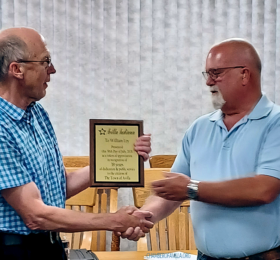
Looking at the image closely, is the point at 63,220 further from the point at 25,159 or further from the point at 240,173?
the point at 240,173

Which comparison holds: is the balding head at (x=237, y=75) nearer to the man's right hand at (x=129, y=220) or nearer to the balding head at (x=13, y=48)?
the man's right hand at (x=129, y=220)

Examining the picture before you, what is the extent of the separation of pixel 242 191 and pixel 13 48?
3.37ft

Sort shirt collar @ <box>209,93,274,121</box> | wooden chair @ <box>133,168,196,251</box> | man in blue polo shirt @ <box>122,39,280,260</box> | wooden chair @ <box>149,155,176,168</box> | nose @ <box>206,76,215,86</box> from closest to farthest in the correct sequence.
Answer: man in blue polo shirt @ <box>122,39,280,260</box>
shirt collar @ <box>209,93,274,121</box>
nose @ <box>206,76,215,86</box>
wooden chair @ <box>133,168,196,251</box>
wooden chair @ <box>149,155,176,168</box>

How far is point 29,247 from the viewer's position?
4.78ft

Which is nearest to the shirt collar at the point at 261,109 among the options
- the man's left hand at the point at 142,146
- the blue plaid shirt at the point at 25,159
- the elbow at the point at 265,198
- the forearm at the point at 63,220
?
the elbow at the point at 265,198

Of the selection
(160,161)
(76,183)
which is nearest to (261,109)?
(76,183)

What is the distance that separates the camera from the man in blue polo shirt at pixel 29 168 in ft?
4.66

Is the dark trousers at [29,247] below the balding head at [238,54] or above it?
below

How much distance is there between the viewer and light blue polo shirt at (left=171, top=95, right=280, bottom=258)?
1.52 metres

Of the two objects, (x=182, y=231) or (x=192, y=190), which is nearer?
(x=192, y=190)

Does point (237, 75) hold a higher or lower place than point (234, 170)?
higher

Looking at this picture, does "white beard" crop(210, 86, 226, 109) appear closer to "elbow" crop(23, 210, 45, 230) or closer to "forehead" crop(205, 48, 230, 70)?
"forehead" crop(205, 48, 230, 70)

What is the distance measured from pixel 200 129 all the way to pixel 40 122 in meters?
0.70

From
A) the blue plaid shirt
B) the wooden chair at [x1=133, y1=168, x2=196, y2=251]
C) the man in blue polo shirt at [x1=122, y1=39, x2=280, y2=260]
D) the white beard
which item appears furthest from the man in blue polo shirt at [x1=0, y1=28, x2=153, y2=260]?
the wooden chair at [x1=133, y1=168, x2=196, y2=251]
